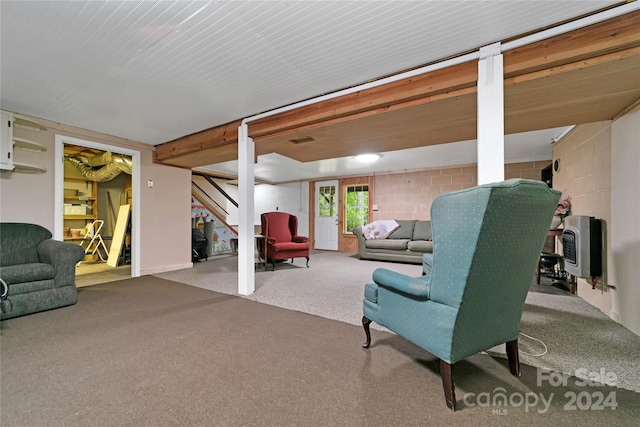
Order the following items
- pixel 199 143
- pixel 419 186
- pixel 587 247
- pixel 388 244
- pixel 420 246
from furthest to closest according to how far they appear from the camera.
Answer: pixel 419 186 < pixel 388 244 < pixel 420 246 < pixel 199 143 < pixel 587 247

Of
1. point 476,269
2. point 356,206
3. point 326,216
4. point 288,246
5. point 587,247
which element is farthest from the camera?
point 326,216

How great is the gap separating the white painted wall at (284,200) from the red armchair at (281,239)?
290 centimetres

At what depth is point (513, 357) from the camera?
1498 mm

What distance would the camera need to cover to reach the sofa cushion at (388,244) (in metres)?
5.58

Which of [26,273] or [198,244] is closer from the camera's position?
[26,273]

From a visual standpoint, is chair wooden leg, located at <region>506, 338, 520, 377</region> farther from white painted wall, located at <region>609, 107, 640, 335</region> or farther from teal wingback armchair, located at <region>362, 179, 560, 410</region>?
white painted wall, located at <region>609, 107, 640, 335</region>

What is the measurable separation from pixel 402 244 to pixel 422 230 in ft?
2.25

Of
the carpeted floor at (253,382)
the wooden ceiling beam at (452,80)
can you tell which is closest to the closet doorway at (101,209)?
the wooden ceiling beam at (452,80)

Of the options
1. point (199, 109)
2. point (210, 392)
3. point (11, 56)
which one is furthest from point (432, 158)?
point (11, 56)

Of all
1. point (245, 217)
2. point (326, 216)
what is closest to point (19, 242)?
point (245, 217)

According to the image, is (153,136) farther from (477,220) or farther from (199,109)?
(477,220)

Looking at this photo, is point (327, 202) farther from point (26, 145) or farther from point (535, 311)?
point (26, 145)

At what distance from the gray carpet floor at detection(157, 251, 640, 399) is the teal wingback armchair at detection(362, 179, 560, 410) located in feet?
2.21

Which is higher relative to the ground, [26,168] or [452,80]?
[452,80]
